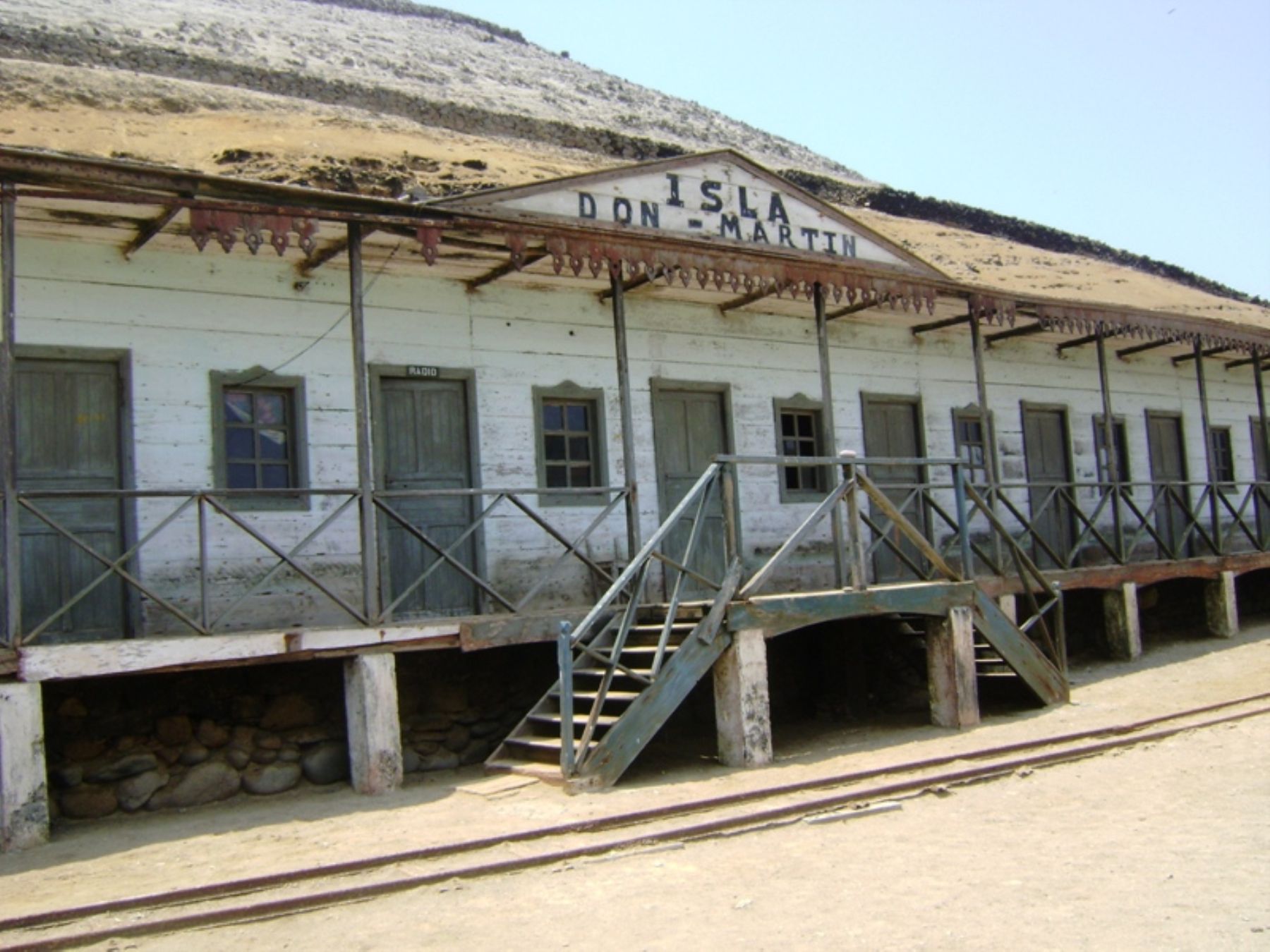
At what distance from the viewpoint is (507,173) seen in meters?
14.2

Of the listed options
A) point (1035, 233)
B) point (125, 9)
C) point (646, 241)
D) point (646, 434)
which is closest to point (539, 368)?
point (646, 434)

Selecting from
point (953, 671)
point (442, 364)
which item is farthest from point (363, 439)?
point (953, 671)

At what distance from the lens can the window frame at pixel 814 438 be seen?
43.1 feet

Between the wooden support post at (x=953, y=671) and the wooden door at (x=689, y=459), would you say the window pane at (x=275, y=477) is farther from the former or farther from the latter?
the wooden support post at (x=953, y=671)

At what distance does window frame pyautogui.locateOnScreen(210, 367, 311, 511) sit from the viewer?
974 cm

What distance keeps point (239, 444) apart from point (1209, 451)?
41.4 feet

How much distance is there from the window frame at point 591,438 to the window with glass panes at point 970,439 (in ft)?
15.8

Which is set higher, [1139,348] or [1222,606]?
[1139,348]

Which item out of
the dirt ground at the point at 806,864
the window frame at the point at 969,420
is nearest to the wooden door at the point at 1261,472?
the window frame at the point at 969,420

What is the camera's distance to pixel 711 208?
38.3 feet

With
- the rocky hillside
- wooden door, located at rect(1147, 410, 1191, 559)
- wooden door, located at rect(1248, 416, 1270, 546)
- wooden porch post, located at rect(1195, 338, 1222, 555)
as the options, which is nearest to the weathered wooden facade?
wooden porch post, located at rect(1195, 338, 1222, 555)

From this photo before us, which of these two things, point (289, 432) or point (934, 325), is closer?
point (289, 432)

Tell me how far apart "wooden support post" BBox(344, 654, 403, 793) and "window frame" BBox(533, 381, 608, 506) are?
269 centimetres

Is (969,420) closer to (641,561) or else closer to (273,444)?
(641,561)
